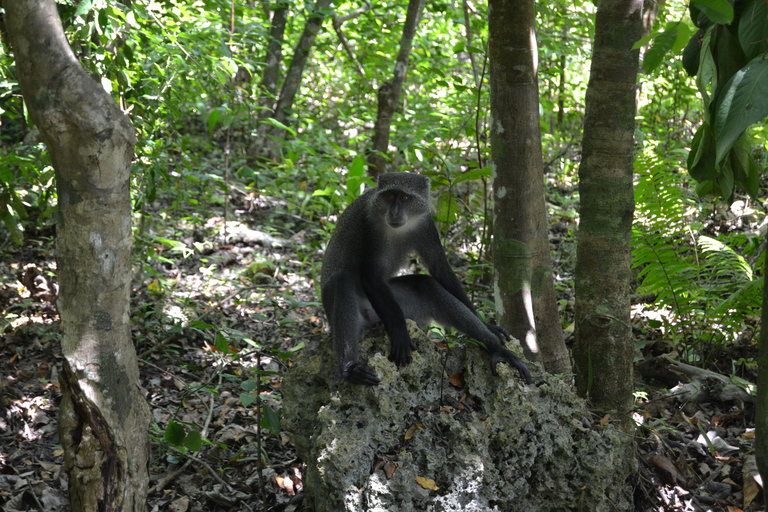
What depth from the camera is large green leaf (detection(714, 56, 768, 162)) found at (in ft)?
6.87

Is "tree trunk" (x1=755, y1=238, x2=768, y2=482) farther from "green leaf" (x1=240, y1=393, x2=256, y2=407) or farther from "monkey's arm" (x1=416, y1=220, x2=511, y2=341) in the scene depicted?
"green leaf" (x1=240, y1=393, x2=256, y2=407)

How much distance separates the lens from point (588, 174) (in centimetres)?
374

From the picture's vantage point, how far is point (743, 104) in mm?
2131

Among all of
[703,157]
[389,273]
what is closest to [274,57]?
[389,273]

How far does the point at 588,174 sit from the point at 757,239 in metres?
2.56

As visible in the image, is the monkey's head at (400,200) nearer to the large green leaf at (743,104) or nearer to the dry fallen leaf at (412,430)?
the dry fallen leaf at (412,430)

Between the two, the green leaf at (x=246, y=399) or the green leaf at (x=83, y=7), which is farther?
the green leaf at (x=83, y=7)

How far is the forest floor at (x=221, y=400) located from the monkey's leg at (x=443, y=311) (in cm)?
81

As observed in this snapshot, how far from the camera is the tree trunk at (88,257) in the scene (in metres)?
2.53

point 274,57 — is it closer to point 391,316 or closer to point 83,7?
point 83,7

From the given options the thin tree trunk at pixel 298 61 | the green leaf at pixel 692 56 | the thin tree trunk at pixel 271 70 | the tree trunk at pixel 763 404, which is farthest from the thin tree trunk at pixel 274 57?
the tree trunk at pixel 763 404

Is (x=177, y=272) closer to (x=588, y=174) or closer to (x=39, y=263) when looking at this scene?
(x=39, y=263)

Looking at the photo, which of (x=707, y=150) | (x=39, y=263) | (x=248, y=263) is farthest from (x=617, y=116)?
(x=39, y=263)

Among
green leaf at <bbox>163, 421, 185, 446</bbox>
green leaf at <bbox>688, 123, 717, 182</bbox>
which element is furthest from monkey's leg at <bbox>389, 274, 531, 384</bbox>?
green leaf at <bbox>163, 421, 185, 446</bbox>
